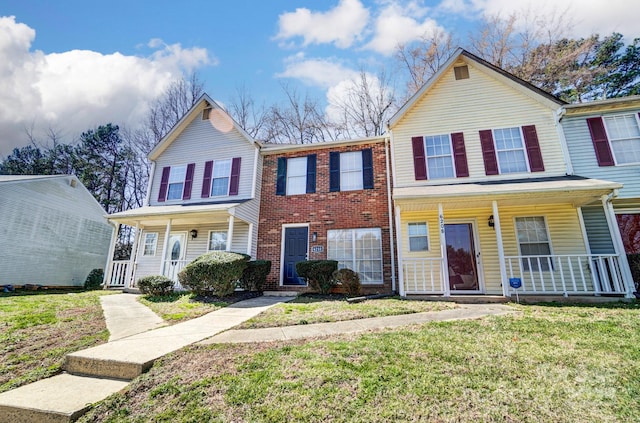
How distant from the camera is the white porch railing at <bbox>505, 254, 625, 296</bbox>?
7.40 meters

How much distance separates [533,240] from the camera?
8.92m

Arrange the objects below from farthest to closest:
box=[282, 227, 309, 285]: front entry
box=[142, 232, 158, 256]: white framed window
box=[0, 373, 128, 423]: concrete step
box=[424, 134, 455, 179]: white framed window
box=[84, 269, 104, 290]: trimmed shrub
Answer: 1. box=[84, 269, 104, 290]: trimmed shrub
2. box=[142, 232, 158, 256]: white framed window
3. box=[282, 227, 309, 285]: front entry
4. box=[424, 134, 455, 179]: white framed window
5. box=[0, 373, 128, 423]: concrete step

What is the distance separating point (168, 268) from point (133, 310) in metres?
4.77

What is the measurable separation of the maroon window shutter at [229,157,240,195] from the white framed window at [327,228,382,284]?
4.46 metres

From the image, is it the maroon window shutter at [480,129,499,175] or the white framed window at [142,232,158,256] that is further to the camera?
the white framed window at [142,232,158,256]

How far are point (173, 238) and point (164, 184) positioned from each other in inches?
104

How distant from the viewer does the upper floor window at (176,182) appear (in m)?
12.6

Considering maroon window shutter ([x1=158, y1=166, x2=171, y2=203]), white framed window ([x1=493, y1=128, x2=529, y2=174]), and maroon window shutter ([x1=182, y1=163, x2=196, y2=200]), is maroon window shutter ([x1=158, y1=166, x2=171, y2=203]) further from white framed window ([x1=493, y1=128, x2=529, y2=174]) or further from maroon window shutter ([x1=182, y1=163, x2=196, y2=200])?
white framed window ([x1=493, y1=128, x2=529, y2=174])

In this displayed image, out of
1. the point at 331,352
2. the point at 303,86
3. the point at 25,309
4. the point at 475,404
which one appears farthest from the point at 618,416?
the point at 303,86

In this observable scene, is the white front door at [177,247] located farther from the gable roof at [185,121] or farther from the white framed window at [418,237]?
the white framed window at [418,237]

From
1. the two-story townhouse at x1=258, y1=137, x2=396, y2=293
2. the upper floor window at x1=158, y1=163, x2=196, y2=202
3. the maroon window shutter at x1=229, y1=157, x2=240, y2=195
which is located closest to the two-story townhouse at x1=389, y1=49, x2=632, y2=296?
the two-story townhouse at x1=258, y1=137, x2=396, y2=293

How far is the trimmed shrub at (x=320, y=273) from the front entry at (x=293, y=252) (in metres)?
1.56

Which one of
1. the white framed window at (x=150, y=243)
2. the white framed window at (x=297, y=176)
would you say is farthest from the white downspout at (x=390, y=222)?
the white framed window at (x=150, y=243)

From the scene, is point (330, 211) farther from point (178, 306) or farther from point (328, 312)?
point (178, 306)
